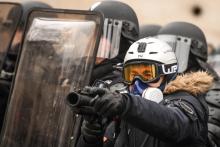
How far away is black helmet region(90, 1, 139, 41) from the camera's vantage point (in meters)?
5.19

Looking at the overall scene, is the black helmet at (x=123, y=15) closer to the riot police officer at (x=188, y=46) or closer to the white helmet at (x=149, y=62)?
the riot police officer at (x=188, y=46)

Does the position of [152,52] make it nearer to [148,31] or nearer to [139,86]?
[139,86]

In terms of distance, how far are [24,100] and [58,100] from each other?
0.85 feet

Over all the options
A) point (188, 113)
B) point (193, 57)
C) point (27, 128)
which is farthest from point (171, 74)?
point (193, 57)

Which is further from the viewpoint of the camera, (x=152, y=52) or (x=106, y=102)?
(x=152, y=52)

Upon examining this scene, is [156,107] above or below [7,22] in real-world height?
above

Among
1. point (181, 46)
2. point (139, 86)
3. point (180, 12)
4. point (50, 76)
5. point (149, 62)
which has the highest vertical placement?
point (149, 62)

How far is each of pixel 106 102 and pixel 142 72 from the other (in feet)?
2.26

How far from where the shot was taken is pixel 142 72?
3447 mm

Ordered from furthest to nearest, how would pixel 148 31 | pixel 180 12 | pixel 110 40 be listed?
pixel 180 12
pixel 148 31
pixel 110 40

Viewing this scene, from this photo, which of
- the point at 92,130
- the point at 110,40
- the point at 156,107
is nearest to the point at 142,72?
the point at 92,130

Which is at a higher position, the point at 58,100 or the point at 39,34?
the point at 39,34

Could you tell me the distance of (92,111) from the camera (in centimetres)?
304

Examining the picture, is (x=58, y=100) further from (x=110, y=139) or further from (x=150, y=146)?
(x=150, y=146)
